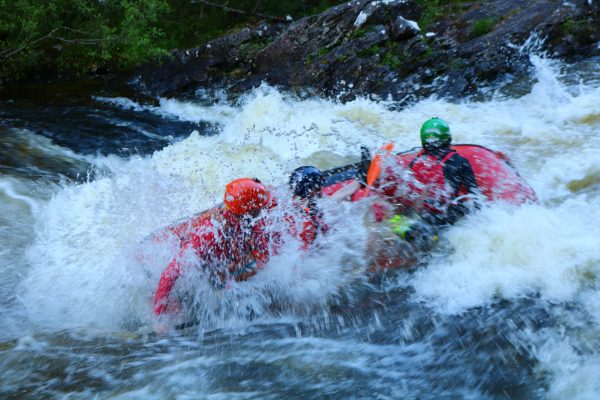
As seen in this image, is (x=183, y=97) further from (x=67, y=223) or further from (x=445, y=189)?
(x=445, y=189)

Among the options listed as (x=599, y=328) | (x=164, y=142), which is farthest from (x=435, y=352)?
(x=164, y=142)

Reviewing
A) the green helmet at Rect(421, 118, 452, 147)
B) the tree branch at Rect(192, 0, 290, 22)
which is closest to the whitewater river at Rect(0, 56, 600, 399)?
the green helmet at Rect(421, 118, 452, 147)

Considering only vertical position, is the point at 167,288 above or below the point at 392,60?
A: below

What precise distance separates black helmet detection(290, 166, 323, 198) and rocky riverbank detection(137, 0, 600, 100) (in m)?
4.70

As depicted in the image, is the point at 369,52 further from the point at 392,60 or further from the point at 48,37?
the point at 48,37

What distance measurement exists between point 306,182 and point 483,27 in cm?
647

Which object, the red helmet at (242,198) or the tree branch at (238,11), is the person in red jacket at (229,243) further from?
the tree branch at (238,11)

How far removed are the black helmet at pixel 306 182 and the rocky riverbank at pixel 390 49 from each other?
470 centimetres

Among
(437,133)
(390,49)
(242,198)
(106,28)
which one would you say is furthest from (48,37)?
(437,133)

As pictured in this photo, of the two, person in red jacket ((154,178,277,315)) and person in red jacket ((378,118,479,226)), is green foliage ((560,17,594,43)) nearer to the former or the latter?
person in red jacket ((378,118,479,226))

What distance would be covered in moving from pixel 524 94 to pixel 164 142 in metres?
6.07

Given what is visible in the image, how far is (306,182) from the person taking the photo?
187 inches

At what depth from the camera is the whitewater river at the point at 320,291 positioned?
10.1 feet

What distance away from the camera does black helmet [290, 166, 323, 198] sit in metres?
4.72
